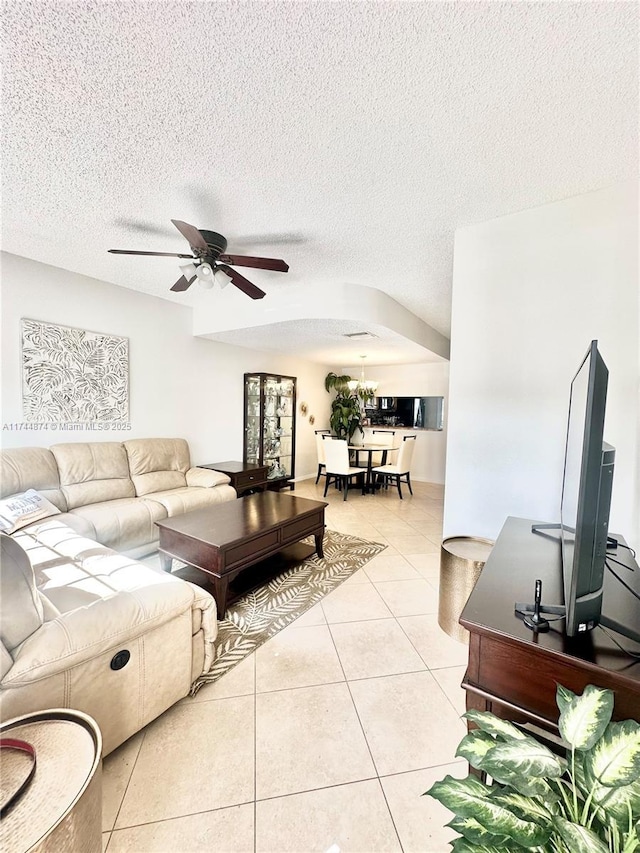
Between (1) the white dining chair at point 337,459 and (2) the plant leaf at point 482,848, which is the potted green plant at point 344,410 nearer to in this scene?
(1) the white dining chair at point 337,459

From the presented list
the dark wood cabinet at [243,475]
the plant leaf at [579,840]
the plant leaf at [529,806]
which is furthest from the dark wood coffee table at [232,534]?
the plant leaf at [579,840]

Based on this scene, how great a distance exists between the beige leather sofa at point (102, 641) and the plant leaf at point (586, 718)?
1419mm

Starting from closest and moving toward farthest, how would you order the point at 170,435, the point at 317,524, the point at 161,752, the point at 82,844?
the point at 82,844 → the point at 161,752 → the point at 317,524 → the point at 170,435

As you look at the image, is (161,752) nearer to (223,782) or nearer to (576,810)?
(223,782)

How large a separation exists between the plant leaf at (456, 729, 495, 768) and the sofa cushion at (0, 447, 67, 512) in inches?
133

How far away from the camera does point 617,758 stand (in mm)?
618

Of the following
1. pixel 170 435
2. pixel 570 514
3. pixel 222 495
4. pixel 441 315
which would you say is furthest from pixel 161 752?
pixel 441 315

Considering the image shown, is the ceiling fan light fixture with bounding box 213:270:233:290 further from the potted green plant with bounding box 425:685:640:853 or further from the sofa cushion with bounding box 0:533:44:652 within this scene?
the potted green plant with bounding box 425:685:640:853

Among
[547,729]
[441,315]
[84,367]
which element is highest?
[441,315]

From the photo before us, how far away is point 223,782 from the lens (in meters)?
1.25

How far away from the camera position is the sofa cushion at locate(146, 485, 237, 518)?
10.8 ft

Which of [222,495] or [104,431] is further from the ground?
[104,431]

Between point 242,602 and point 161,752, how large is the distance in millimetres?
1097

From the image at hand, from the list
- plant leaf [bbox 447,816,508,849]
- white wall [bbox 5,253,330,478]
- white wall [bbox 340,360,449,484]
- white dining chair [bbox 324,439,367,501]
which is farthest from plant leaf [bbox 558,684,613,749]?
white wall [bbox 340,360,449,484]
